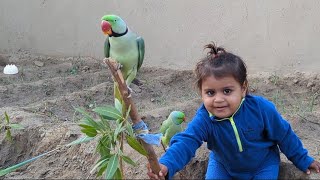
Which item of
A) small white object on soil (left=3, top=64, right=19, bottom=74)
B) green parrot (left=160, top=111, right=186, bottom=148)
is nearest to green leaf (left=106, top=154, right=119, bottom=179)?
green parrot (left=160, top=111, right=186, bottom=148)

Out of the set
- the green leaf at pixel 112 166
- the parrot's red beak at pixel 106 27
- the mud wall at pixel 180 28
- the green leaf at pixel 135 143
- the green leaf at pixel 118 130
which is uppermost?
the parrot's red beak at pixel 106 27

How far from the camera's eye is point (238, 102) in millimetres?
2100

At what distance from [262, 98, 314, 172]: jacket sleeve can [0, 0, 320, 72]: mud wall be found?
2174 mm

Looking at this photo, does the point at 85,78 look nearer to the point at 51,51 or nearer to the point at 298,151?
the point at 51,51

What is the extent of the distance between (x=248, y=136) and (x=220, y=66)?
346mm

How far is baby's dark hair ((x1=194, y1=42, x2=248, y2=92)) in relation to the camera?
2.05m

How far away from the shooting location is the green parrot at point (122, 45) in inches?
110

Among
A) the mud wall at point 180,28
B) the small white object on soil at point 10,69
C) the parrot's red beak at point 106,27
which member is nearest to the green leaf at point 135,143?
the parrot's red beak at point 106,27

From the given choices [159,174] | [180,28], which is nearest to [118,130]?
[159,174]

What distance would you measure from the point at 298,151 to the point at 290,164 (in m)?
Result: 0.15

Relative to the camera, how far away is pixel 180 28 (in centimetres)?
474

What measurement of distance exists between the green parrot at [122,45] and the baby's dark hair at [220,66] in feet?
2.79

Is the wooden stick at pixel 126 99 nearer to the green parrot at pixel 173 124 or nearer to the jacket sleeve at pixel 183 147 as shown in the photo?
the jacket sleeve at pixel 183 147

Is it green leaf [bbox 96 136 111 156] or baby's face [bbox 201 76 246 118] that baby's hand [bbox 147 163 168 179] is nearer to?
green leaf [bbox 96 136 111 156]
